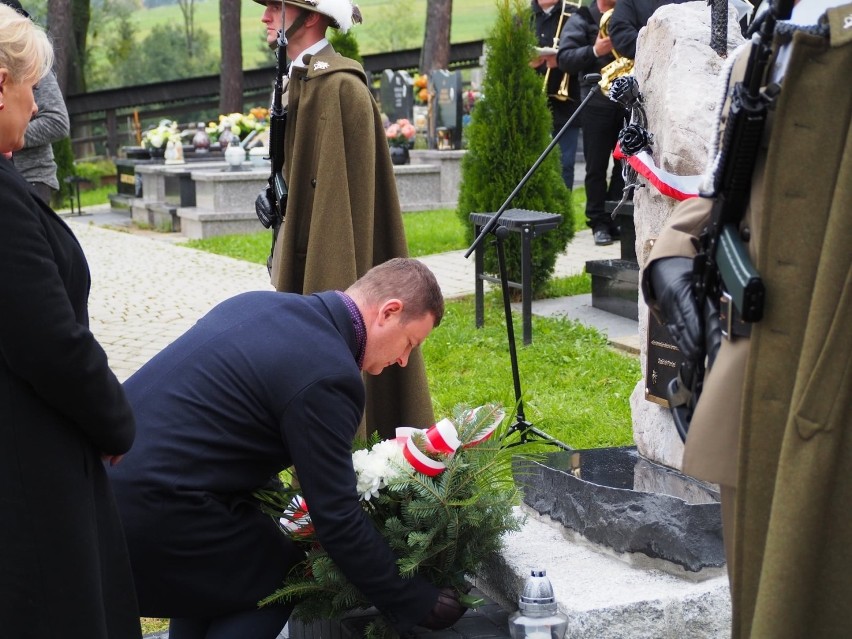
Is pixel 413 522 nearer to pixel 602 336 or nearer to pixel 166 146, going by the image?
pixel 602 336

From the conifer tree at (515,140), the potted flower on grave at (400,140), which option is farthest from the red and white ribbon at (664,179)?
the potted flower on grave at (400,140)

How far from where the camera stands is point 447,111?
1605 centimetres

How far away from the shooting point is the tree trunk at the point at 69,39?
73.4ft

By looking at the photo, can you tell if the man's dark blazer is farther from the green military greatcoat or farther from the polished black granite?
the green military greatcoat

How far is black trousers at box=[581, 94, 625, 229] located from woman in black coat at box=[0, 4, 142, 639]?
7555 millimetres

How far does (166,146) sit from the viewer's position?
16250 mm

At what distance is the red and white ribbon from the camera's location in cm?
360

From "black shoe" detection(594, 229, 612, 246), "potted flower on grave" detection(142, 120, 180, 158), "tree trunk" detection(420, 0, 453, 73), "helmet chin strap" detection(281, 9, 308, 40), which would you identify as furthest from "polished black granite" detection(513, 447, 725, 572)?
"tree trunk" detection(420, 0, 453, 73)

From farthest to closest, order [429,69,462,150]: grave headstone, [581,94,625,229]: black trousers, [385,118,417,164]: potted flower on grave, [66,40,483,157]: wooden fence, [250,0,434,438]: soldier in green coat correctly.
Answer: [66,40,483,157]: wooden fence < [429,69,462,150]: grave headstone < [385,118,417,164]: potted flower on grave < [581,94,625,229]: black trousers < [250,0,434,438]: soldier in green coat

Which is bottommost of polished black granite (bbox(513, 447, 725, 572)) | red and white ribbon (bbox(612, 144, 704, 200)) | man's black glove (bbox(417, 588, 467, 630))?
man's black glove (bbox(417, 588, 467, 630))

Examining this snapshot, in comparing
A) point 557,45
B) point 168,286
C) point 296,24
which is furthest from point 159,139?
point 296,24

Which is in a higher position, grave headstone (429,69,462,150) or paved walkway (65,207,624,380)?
grave headstone (429,69,462,150)

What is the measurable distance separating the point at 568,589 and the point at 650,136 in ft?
4.98

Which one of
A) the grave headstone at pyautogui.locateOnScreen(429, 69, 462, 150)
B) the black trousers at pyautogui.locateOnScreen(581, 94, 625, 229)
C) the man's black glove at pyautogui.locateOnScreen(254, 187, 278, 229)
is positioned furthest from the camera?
the grave headstone at pyautogui.locateOnScreen(429, 69, 462, 150)
